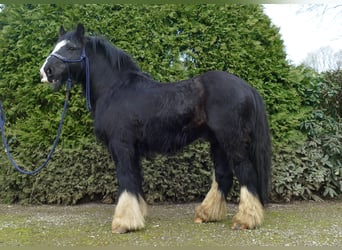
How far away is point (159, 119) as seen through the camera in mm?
4445

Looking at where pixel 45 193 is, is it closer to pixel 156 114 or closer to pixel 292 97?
pixel 156 114

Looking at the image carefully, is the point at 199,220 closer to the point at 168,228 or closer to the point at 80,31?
the point at 168,228

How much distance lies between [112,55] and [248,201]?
7.87 feet

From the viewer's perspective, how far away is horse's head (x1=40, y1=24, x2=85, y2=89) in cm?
436

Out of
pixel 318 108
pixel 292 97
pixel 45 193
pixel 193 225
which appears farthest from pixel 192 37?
pixel 45 193

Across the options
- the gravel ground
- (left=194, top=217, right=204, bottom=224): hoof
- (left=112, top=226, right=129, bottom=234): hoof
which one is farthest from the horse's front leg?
(left=194, top=217, right=204, bottom=224): hoof

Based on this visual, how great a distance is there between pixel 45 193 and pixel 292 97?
420 cm

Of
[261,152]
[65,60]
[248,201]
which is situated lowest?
[248,201]

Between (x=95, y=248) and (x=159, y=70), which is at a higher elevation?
(x=159, y=70)

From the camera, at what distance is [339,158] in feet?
20.1

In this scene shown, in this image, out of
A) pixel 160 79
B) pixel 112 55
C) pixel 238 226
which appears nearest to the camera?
pixel 238 226

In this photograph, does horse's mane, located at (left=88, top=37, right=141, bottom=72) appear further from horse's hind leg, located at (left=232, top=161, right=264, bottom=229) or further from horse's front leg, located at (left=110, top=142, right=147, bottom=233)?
horse's hind leg, located at (left=232, top=161, right=264, bottom=229)

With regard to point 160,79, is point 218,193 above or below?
below

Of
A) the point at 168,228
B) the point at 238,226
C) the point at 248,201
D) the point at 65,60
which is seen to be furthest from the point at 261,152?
the point at 65,60
